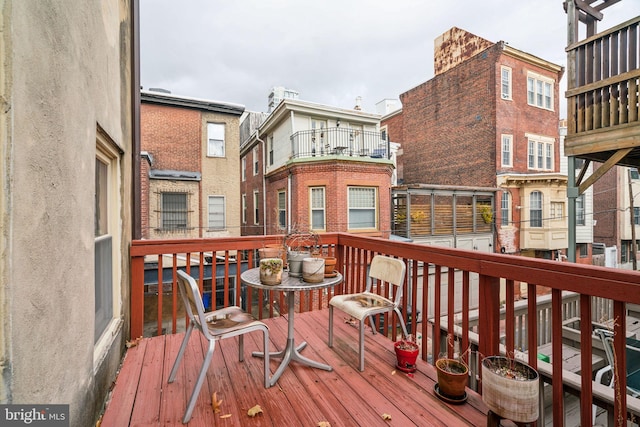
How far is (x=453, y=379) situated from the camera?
198 centimetres

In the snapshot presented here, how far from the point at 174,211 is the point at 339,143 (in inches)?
284

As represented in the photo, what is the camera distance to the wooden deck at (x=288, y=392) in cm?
186

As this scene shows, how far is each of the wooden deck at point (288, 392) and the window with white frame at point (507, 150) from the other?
47.0 feet

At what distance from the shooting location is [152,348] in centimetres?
282

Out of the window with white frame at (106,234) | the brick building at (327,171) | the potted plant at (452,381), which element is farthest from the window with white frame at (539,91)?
the window with white frame at (106,234)

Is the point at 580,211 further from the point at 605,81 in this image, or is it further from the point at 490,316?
the point at 490,316

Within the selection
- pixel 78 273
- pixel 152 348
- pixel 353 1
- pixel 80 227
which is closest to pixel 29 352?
pixel 78 273

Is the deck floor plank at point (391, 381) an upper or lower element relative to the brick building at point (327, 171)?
lower

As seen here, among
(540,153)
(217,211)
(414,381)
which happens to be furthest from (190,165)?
(540,153)

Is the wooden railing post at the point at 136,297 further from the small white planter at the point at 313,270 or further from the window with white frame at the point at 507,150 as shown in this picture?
the window with white frame at the point at 507,150

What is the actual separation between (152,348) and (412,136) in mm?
17607

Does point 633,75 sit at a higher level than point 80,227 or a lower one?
higher

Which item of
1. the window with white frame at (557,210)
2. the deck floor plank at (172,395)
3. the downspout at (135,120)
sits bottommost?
the deck floor plank at (172,395)

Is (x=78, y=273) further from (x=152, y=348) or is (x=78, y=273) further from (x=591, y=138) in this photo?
(x=591, y=138)
